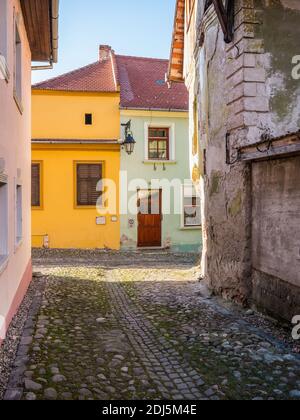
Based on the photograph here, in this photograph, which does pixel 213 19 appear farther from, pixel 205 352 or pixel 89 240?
pixel 89 240

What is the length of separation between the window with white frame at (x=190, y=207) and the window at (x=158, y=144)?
5.42 ft

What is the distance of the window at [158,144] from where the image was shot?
18.5 meters

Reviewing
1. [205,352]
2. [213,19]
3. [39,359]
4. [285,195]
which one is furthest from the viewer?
[213,19]

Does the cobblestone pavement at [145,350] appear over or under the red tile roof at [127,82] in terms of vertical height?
under

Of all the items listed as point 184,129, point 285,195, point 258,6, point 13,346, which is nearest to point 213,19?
point 258,6

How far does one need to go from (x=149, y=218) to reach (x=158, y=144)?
3.14 metres

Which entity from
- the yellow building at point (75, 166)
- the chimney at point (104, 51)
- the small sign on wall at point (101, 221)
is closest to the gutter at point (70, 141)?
the yellow building at point (75, 166)

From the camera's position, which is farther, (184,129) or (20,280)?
(184,129)

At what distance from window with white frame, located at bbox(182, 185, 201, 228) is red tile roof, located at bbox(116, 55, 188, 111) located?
11.2 feet

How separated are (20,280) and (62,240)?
994 centimetres

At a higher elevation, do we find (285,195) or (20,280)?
(285,195)

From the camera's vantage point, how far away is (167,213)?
727 inches

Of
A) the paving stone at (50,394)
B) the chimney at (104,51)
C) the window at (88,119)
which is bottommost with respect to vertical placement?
the paving stone at (50,394)

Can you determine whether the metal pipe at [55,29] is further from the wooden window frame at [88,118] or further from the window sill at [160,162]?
the window sill at [160,162]
